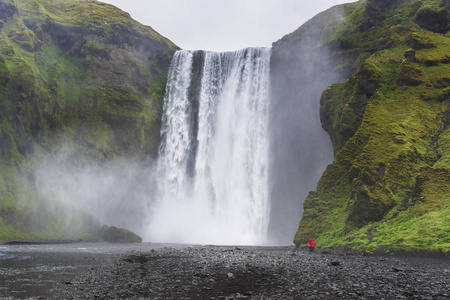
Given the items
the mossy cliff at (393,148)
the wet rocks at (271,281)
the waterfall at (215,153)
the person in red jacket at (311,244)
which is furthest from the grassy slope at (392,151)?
the waterfall at (215,153)

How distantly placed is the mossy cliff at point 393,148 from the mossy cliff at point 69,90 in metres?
34.0

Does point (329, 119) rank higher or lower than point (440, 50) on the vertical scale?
lower

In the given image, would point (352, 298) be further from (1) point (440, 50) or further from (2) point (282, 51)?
(2) point (282, 51)

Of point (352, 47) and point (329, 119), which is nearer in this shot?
point (329, 119)

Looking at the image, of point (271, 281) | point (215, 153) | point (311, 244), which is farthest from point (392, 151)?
point (215, 153)

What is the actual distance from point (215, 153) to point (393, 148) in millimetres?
34760

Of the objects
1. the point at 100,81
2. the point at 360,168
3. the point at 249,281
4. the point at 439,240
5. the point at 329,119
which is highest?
the point at 100,81

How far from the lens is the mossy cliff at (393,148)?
74.7 feet

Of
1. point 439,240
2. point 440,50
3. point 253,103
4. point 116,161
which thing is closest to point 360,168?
point 439,240

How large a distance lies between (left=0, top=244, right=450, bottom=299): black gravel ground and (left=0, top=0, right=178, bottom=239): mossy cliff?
1252 inches

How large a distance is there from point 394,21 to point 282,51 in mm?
17670

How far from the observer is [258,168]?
183ft

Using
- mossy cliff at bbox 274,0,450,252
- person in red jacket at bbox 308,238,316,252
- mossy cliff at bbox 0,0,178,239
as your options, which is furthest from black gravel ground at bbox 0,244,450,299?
mossy cliff at bbox 0,0,178,239

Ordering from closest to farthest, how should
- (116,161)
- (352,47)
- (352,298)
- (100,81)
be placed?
(352,298), (352,47), (116,161), (100,81)
